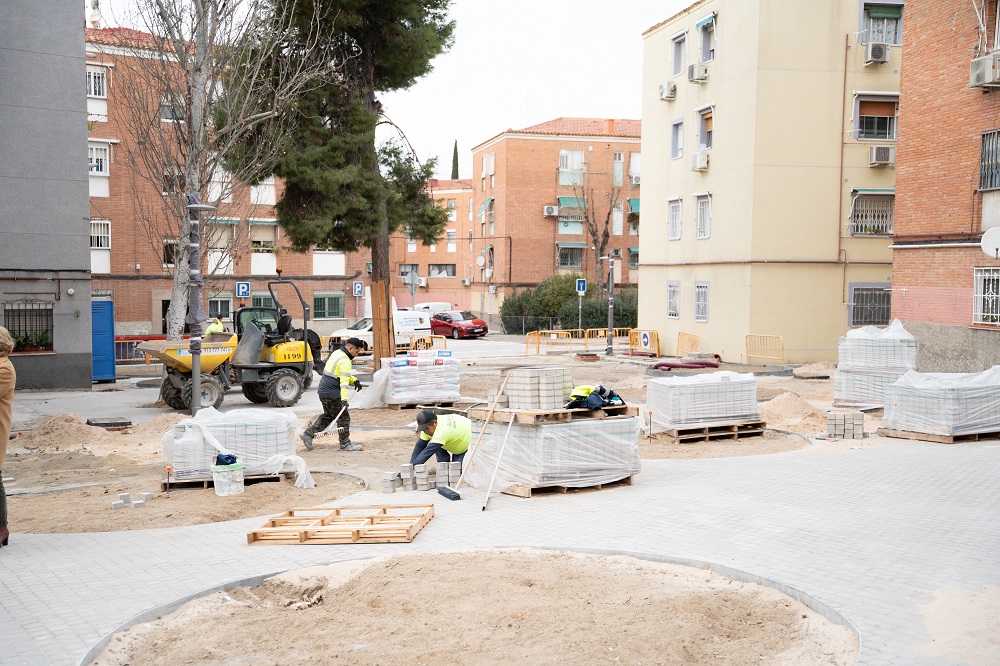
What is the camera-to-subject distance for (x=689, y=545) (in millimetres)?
8242

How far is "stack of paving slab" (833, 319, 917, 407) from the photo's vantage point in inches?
712

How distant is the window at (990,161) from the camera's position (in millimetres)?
19984

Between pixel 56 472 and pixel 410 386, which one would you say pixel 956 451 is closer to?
pixel 410 386

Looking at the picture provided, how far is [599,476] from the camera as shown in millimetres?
10758

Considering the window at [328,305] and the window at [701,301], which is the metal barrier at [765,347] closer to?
the window at [701,301]

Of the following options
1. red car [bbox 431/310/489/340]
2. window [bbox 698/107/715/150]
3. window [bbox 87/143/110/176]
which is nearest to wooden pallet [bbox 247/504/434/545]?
window [bbox 698/107/715/150]

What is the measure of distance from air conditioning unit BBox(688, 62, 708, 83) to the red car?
18.9 metres

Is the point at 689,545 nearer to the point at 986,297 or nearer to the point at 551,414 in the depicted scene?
the point at 551,414

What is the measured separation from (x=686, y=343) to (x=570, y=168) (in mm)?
25414

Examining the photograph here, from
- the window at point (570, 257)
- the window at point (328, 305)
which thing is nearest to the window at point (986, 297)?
the window at point (328, 305)

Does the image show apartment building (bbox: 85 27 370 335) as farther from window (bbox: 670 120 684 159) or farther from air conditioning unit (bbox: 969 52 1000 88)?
air conditioning unit (bbox: 969 52 1000 88)

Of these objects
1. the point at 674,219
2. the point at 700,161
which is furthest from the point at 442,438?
the point at 674,219

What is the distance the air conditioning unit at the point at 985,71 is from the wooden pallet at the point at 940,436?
28.3 feet

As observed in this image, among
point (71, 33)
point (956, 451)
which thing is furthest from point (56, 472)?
point (71, 33)
